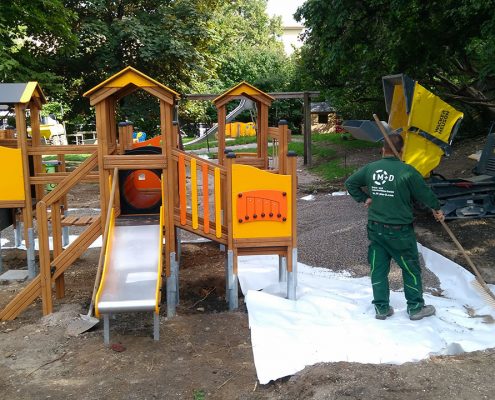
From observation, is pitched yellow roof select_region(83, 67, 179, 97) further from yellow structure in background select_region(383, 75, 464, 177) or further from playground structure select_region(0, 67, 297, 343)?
yellow structure in background select_region(383, 75, 464, 177)

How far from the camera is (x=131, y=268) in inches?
217

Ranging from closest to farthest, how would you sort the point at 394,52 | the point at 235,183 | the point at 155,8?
the point at 235,183 < the point at 394,52 < the point at 155,8

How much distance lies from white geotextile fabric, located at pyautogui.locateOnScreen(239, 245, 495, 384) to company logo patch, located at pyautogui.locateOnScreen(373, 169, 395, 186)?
1.33 metres

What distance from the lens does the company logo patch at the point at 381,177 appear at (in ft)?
15.9

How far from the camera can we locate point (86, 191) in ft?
51.5

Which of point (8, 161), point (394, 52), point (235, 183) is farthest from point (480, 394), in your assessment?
point (394, 52)

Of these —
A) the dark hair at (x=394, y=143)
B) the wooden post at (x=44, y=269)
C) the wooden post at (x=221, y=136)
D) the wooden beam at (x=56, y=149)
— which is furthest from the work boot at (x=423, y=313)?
the wooden beam at (x=56, y=149)

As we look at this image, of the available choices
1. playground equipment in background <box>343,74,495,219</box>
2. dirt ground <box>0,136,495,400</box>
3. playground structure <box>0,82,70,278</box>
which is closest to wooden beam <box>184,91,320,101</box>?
playground structure <box>0,82,70,278</box>

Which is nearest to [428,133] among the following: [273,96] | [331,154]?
[273,96]

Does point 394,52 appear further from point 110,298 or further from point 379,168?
point 110,298

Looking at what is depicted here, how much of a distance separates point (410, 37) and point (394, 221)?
7.67m

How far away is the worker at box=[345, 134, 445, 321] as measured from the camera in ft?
15.8

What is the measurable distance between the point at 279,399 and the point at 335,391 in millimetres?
409

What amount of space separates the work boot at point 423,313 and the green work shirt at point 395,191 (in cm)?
88
